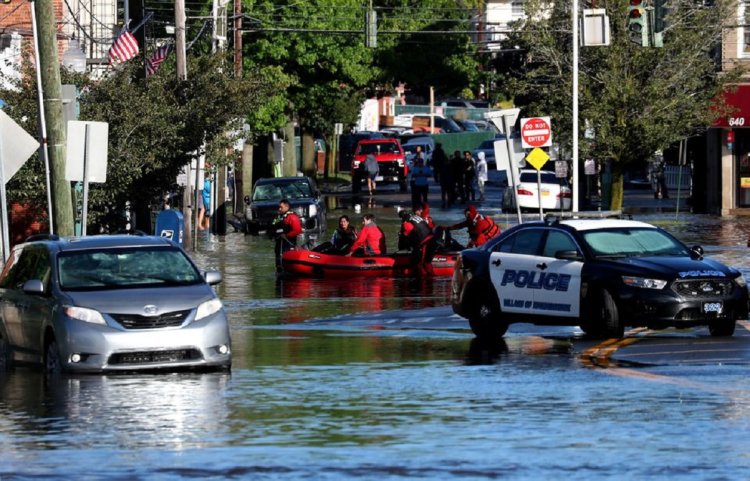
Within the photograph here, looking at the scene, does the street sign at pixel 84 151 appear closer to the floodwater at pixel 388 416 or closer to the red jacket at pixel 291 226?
the floodwater at pixel 388 416

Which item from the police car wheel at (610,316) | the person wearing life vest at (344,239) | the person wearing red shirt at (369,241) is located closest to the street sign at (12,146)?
the police car wheel at (610,316)

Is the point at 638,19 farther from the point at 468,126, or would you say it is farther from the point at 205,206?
the point at 468,126

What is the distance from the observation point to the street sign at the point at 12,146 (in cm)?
2380

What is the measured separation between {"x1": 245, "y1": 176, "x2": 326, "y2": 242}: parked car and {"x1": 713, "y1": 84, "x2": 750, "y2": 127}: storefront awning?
42.2ft

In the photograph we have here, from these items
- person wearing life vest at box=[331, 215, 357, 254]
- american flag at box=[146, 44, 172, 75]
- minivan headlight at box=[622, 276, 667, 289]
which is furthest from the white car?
minivan headlight at box=[622, 276, 667, 289]

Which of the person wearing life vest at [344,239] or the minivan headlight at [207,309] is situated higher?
the minivan headlight at [207,309]

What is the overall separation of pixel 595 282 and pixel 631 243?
1.04m

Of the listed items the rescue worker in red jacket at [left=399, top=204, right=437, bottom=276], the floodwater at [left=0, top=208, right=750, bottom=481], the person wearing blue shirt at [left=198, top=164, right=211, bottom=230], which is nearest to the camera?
the floodwater at [left=0, top=208, right=750, bottom=481]

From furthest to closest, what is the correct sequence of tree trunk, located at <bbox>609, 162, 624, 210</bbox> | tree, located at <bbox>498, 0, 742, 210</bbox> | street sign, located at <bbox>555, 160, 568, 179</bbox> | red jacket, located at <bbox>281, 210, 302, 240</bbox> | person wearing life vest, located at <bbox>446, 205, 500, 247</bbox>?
street sign, located at <bbox>555, 160, 568, 179</bbox>
tree trunk, located at <bbox>609, 162, 624, 210</bbox>
tree, located at <bbox>498, 0, 742, 210</bbox>
red jacket, located at <bbox>281, 210, 302, 240</bbox>
person wearing life vest, located at <bbox>446, 205, 500, 247</bbox>

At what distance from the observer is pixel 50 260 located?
1836 cm

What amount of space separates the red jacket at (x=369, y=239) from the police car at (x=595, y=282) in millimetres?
11585

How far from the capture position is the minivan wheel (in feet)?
57.5

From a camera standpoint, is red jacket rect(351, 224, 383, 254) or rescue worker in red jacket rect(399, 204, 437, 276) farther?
red jacket rect(351, 224, 383, 254)

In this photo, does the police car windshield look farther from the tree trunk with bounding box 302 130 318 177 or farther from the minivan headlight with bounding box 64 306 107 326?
the tree trunk with bounding box 302 130 318 177
